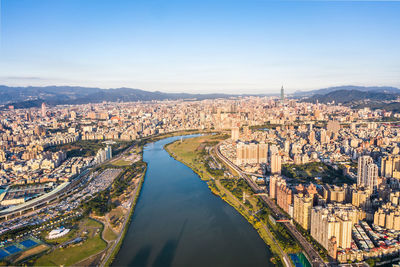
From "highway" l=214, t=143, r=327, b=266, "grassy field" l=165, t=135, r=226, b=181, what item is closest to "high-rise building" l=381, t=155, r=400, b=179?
"highway" l=214, t=143, r=327, b=266

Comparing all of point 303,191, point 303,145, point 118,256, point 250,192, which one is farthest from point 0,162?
point 303,145

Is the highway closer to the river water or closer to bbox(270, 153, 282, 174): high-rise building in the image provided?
the river water

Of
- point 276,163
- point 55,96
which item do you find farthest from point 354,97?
point 55,96

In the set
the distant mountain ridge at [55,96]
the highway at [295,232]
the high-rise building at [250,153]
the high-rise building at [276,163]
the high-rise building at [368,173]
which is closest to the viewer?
the highway at [295,232]

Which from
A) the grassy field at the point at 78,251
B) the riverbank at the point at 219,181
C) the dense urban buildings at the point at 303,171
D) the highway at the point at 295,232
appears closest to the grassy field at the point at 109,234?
the grassy field at the point at 78,251

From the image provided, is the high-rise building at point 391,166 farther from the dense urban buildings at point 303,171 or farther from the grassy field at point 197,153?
the grassy field at point 197,153

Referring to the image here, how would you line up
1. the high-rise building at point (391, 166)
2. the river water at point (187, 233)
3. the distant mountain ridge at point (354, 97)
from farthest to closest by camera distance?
the distant mountain ridge at point (354, 97), the high-rise building at point (391, 166), the river water at point (187, 233)

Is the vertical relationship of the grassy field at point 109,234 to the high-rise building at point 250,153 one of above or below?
below

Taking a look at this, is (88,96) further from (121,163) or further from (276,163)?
(276,163)
